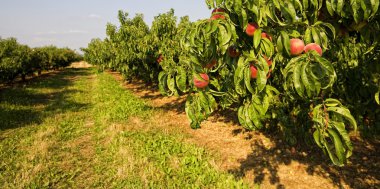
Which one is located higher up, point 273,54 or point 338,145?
point 273,54

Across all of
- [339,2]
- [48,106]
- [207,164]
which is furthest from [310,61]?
[48,106]

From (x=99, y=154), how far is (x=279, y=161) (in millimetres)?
3792

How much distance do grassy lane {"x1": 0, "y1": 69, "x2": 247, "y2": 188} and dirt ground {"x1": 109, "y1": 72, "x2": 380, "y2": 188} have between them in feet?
1.44

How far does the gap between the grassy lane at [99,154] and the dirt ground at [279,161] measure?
0.44 m

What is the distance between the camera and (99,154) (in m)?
6.34

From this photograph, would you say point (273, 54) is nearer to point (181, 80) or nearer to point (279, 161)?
point (181, 80)

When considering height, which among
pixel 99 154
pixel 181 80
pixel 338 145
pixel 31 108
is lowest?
pixel 99 154

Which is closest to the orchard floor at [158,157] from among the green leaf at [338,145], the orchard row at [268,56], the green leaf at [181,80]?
the orchard row at [268,56]

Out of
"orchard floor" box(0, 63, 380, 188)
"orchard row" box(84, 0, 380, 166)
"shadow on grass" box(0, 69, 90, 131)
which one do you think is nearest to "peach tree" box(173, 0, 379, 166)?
"orchard row" box(84, 0, 380, 166)

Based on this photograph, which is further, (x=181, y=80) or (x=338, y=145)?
(x=181, y=80)

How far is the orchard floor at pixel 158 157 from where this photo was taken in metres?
4.82

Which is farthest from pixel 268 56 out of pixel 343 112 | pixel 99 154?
pixel 99 154

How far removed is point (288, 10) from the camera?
5.04 ft

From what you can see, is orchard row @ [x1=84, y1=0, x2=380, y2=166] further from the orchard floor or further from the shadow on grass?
the shadow on grass
